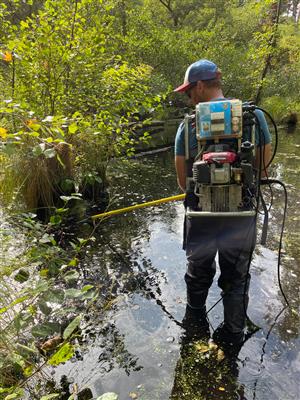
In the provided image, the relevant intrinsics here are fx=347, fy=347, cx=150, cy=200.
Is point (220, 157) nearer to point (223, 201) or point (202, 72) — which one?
point (223, 201)

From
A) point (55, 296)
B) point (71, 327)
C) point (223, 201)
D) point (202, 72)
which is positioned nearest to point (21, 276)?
point (55, 296)

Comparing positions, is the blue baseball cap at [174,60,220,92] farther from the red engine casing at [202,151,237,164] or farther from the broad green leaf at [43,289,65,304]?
the broad green leaf at [43,289,65,304]

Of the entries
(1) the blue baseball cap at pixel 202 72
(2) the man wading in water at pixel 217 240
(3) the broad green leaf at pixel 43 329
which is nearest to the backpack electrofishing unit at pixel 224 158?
(2) the man wading in water at pixel 217 240

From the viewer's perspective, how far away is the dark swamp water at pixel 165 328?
9.10 ft

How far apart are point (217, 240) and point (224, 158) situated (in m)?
0.83

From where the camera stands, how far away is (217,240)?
3025mm

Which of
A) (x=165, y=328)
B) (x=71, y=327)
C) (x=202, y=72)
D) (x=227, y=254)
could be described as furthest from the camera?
(x=165, y=328)

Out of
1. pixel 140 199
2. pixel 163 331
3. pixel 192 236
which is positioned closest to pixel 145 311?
pixel 163 331

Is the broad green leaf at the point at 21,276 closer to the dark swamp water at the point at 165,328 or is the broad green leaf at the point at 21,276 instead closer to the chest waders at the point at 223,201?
the dark swamp water at the point at 165,328

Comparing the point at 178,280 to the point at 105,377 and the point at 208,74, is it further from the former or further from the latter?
the point at 208,74

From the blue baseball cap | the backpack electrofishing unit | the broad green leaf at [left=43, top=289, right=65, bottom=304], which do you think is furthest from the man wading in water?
the broad green leaf at [left=43, top=289, right=65, bottom=304]

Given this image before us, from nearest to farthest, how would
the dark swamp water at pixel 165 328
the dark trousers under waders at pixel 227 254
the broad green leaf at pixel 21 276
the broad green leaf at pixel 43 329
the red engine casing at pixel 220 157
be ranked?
the broad green leaf at pixel 43 329
the broad green leaf at pixel 21 276
the red engine casing at pixel 220 157
the dark swamp water at pixel 165 328
the dark trousers under waders at pixel 227 254

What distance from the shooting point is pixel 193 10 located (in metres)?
25.8

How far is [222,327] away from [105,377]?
1.21m
